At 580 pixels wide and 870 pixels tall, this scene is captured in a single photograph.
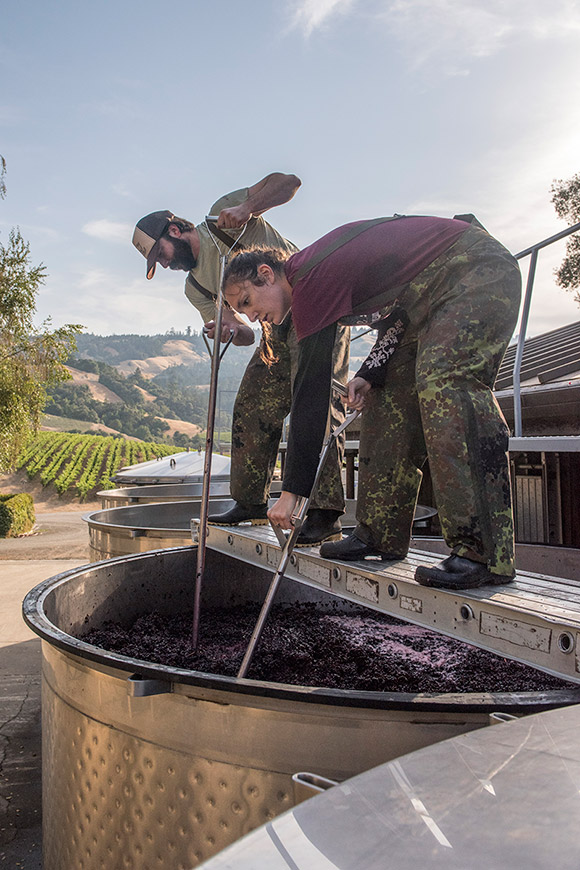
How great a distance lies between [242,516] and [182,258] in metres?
1.24

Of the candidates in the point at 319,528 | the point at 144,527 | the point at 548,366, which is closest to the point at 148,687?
the point at 319,528

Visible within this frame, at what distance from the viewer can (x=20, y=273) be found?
2350 centimetres

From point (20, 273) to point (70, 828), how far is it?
2483 cm

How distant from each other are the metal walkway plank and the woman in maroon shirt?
0.06m

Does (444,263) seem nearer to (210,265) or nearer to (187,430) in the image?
(210,265)

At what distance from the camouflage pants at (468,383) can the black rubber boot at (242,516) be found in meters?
1.25

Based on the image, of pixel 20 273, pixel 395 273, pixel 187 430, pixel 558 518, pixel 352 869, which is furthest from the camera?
pixel 187 430

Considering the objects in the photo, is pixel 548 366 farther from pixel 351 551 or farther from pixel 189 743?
pixel 189 743

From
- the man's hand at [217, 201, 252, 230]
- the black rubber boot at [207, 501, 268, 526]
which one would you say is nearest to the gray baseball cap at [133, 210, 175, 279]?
the man's hand at [217, 201, 252, 230]

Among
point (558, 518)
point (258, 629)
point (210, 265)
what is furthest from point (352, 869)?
point (558, 518)

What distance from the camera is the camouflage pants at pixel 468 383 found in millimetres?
1686

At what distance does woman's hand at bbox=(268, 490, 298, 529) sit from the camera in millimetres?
1746

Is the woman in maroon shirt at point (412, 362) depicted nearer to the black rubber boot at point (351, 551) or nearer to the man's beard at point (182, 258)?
the black rubber boot at point (351, 551)

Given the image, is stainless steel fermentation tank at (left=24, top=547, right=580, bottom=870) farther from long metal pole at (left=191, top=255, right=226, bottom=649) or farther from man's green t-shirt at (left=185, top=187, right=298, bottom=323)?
man's green t-shirt at (left=185, top=187, right=298, bottom=323)
